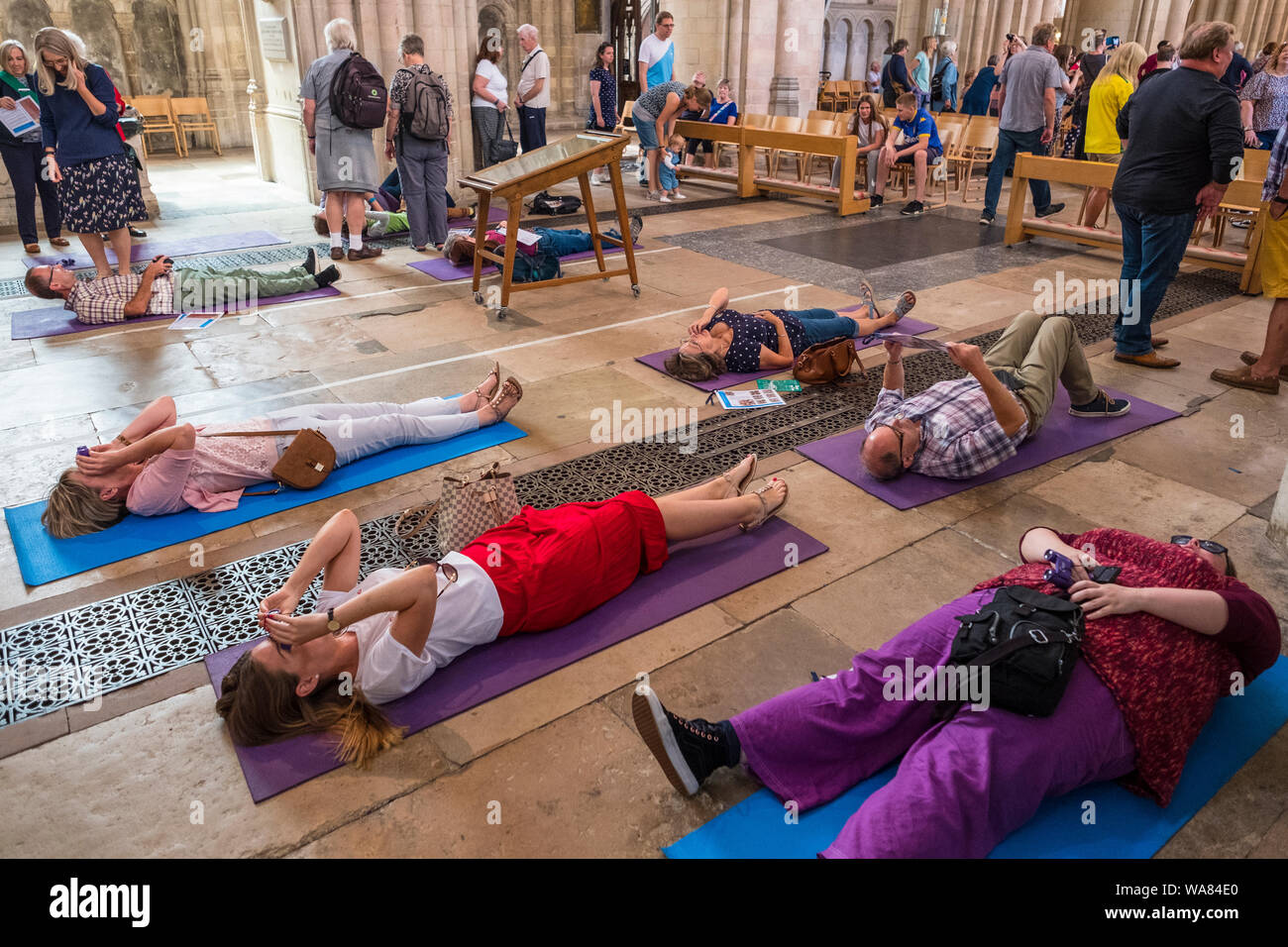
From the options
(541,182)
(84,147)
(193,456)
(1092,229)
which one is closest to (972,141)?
(1092,229)

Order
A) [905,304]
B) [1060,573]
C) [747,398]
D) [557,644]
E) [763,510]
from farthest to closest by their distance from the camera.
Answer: [905,304] < [747,398] < [763,510] < [557,644] < [1060,573]

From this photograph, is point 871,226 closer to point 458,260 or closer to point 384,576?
point 458,260

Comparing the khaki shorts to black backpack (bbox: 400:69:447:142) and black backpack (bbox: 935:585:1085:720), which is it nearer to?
black backpack (bbox: 935:585:1085:720)

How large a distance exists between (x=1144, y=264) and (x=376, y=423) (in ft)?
16.6

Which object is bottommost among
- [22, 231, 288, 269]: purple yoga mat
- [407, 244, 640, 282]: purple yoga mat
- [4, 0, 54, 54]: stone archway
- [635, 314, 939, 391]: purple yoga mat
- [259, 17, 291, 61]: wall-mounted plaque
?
[635, 314, 939, 391]: purple yoga mat

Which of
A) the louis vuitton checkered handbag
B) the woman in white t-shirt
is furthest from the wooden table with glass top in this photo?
the woman in white t-shirt

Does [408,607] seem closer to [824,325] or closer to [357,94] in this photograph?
[824,325]

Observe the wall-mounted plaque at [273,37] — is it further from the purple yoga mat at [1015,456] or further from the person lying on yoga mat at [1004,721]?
the person lying on yoga mat at [1004,721]

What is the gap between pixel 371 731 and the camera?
2.79 metres

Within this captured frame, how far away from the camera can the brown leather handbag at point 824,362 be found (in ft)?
18.0

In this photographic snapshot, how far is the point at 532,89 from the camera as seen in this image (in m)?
10.6

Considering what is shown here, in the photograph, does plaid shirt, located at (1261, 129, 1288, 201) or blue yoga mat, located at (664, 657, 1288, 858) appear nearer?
blue yoga mat, located at (664, 657, 1288, 858)

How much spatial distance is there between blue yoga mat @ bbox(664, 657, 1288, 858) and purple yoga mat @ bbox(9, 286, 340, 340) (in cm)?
623

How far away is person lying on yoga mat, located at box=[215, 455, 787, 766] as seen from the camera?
2.71m
